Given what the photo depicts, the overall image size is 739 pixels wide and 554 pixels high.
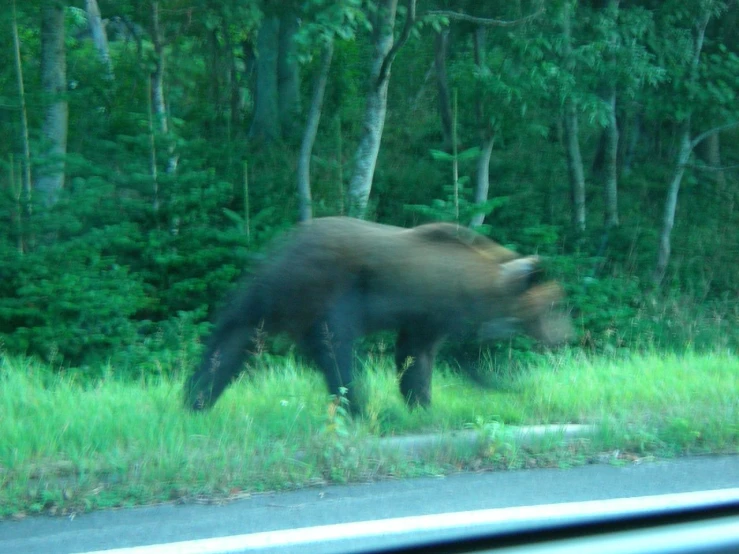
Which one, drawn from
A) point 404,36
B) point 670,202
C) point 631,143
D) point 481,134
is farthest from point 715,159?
point 404,36

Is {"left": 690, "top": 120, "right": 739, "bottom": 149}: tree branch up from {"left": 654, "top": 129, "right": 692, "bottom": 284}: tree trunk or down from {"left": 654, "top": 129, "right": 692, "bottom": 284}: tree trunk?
up

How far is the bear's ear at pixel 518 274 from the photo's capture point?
22.9ft

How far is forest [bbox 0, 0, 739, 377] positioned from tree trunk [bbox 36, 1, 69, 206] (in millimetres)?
29

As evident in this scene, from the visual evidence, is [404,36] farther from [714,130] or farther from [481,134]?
[714,130]

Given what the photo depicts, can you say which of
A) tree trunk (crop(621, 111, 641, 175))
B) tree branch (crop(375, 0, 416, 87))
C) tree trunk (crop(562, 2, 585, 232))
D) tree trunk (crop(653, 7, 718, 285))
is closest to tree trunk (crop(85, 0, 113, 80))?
tree branch (crop(375, 0, 416, 87))

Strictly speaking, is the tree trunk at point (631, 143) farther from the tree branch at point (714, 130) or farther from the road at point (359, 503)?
the road at point (359, 503)

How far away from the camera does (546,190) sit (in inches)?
675

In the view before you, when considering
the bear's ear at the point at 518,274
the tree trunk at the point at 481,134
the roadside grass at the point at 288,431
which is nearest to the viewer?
the roadside grass at the point at 288,431

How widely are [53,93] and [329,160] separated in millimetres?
5241

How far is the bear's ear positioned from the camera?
699 cm

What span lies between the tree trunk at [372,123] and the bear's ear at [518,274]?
601cm

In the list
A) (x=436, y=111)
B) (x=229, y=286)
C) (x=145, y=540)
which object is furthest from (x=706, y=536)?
(x=436, y=111)

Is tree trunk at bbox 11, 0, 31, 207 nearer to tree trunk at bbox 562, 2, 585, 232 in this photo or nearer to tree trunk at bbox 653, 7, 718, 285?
tree trunk at bbox 562, 2, 585, 232

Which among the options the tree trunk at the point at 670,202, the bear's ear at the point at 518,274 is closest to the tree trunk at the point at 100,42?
the tree trunk at the point at 670,202
